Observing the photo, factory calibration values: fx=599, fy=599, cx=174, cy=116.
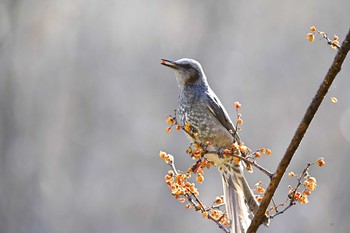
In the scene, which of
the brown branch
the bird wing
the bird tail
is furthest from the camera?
the bird wing

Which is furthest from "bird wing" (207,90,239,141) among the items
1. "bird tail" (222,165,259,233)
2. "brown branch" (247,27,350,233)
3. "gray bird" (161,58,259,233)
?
"brown branch" (247,27,350,233)

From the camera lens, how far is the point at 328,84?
6.11ft

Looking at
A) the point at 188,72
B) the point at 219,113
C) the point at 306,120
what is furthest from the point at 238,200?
the point at 306,120

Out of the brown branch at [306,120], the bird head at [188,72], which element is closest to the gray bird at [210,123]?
the bird head at [188,72]

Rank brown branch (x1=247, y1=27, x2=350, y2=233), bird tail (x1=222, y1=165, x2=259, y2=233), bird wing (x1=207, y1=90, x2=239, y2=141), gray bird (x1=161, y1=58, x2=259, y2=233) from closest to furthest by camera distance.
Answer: brown branch (x1=247, y1=27, x2=350, y2=233), bird tail (x1=222, y1=165, x2=259, y2=233), gray bird (x1=161, y1=58, x2=259, y2=233), bird wing (x1=207, y1=90, x2=239, y2=141)

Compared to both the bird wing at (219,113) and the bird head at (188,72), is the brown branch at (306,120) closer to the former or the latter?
the bird wing at (219,113)

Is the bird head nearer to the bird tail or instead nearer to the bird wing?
the bird wing

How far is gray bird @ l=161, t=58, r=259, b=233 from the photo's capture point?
316cm

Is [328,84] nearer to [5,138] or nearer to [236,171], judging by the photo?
[236,171]

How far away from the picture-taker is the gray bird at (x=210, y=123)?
3162 mm

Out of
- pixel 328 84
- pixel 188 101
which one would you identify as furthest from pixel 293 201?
pixel 188 101

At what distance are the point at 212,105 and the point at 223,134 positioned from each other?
0.79ft

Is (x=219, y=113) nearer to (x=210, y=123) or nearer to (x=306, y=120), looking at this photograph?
(x=210, y=123)

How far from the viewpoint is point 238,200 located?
309 centimetres
